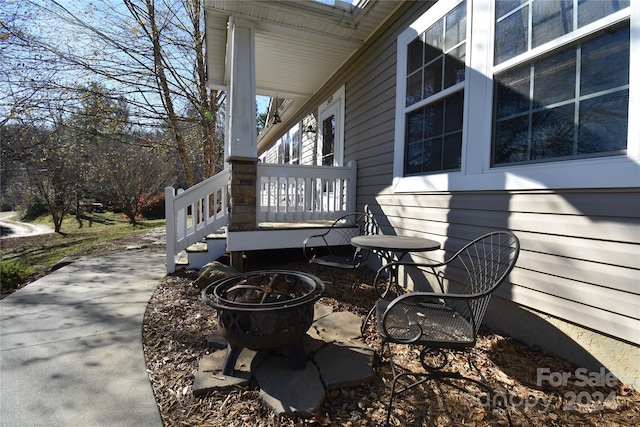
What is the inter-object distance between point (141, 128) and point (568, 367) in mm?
10648

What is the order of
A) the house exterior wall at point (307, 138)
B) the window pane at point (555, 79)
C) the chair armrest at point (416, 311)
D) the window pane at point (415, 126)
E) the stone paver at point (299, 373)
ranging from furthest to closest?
the house exterior wall at point (307, 138) → the window pane at point (415, 126) → the window pane at point (555, 79) → the stone paver at point (299, 373) → the chair armrest at point (416, 311)

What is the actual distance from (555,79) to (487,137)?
56 centimetres

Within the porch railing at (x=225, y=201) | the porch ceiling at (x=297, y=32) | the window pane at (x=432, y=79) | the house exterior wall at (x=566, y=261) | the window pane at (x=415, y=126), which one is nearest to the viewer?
the house exterior wall at (x=566, y=261)

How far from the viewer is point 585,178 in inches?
70.4

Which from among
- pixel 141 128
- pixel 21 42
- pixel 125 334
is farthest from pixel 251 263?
pixel 21 42

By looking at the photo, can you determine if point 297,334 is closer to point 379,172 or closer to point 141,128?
point 379,172

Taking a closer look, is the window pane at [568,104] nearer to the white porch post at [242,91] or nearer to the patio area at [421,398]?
the patio area at [421,398]

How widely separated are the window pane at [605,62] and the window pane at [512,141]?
0.42 meters

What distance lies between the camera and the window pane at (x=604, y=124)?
1714 mm

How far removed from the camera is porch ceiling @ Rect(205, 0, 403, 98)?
11.9 ft

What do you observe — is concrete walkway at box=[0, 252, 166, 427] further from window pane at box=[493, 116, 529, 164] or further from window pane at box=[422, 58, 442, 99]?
window pane at box=[422, 58, 442, 99]

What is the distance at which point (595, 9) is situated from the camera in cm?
183

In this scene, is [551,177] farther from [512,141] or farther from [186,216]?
[186,216]

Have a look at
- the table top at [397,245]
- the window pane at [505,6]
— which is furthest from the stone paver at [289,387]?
the window pane at [505,6]
